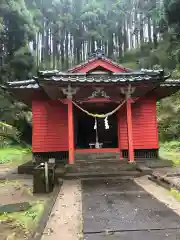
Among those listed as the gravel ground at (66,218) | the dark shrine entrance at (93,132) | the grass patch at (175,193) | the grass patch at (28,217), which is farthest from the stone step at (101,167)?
the dark shrine entrance at (93,132)

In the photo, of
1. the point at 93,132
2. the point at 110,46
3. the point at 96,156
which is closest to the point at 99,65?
the point at 96,156

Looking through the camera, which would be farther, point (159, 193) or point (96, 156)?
point (96, 156)

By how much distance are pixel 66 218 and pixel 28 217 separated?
2.39 feet

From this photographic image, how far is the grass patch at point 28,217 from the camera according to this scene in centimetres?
431

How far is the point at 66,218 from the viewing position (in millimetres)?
4633

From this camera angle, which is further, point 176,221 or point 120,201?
point 120,201

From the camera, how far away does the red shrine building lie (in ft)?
33.5

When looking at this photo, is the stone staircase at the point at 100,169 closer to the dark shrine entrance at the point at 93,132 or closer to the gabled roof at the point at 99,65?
the gabled roof at the point at 99,65

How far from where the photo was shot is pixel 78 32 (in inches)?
2015

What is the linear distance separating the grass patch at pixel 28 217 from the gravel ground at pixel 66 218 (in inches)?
10.2

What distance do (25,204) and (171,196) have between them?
347 cm

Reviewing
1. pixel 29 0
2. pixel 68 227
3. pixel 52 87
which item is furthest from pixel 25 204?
pixel 29 0

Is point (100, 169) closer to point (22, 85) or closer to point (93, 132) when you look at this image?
point (22, 85)

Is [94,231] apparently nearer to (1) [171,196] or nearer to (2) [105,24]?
(1) [171,196]
